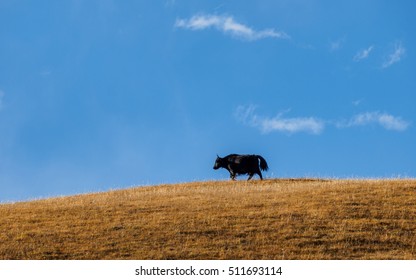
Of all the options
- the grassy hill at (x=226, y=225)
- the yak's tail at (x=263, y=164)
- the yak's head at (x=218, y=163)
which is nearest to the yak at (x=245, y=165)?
the yak's tail at (x=263, y=164)

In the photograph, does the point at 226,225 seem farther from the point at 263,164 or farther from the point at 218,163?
the point at 218,163

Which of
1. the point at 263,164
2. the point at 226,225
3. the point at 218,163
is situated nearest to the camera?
the point at 226,225

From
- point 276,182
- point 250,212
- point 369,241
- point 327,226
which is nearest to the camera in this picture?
point 369,241

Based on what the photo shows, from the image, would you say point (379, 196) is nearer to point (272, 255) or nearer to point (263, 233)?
point (263, 233)

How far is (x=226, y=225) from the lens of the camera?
1089 inches

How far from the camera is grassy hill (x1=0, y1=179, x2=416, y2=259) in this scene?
24281mm

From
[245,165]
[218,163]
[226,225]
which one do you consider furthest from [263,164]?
[226,225]

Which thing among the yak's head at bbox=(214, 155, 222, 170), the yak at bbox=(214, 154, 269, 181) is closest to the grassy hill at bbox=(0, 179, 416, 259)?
the yak at bbox=(214, 154, 269, 181)

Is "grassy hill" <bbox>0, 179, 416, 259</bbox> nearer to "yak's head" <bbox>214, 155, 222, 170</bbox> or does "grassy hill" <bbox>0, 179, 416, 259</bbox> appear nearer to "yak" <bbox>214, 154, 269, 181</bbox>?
"yak" <bbox>214, 154, 269, 181</bbox>

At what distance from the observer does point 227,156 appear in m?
49.9

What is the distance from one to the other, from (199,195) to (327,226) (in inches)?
400

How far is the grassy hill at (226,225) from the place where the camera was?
24281mm

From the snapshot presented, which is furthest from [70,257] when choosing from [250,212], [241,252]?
[250,212]

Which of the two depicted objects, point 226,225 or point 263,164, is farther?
point 263,164
